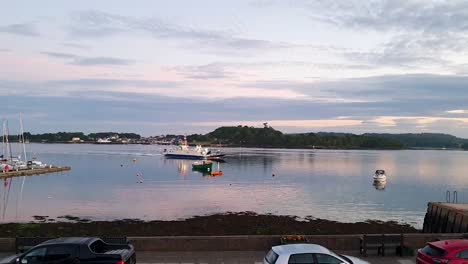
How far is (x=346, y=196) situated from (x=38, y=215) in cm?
3956

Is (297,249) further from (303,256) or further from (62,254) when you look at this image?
(62,254)

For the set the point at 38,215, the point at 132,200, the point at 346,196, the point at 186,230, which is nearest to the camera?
the point at 186,230

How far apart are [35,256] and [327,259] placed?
7.80 metres

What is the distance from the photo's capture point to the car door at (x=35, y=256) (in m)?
12.7

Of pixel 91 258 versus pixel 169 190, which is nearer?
pixel 91 258

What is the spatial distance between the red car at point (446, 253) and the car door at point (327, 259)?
279 centimetres

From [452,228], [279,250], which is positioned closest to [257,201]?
[452,228]

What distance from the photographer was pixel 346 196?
214ft

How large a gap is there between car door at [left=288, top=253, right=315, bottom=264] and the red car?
3.58 metres

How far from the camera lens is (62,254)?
12.8 metres

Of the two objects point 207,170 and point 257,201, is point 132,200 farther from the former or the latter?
point 207,170

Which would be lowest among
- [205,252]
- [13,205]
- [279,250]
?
[13,205]

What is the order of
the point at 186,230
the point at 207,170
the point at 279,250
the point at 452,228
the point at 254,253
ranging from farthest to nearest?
the point at 207,170 < the point at 452,228 < the point at 186,230 < the point at 254,253 < the point at 279,250

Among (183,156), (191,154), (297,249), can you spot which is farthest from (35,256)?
(183,156)
